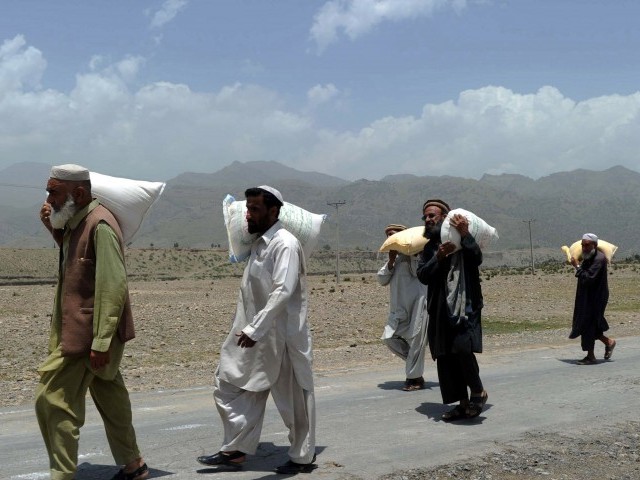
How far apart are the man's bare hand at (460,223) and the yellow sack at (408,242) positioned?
1.84 meters

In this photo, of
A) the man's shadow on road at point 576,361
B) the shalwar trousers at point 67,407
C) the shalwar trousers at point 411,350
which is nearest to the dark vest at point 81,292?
the shalwar trousers at point 67,407

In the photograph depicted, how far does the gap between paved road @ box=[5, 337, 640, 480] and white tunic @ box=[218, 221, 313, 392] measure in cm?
68

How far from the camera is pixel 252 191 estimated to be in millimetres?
5910

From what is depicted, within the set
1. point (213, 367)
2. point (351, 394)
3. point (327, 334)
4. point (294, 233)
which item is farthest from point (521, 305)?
point (294, 233)

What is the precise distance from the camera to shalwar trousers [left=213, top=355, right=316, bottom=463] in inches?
228

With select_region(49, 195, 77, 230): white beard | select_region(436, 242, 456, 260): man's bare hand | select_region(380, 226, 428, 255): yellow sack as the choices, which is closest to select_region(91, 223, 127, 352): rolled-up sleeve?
select_region(49, 195, 77, 230): white beard

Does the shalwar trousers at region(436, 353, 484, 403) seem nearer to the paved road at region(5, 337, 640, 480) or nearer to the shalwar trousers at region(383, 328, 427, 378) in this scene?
the paved road at region(5, 337, 640, 480)

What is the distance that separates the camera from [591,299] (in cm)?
1210

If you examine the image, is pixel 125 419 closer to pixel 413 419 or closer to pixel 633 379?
pixel 413 419

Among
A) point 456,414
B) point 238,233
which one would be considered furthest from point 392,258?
point 238,233

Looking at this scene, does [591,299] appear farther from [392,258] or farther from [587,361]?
[392,258]

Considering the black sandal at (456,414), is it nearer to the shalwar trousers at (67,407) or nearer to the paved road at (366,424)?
the paved road at (366,424)

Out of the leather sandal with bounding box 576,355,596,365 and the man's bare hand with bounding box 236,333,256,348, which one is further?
the leather sandal with bounding box 576,355,596,365

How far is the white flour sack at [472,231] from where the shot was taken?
294 inches
